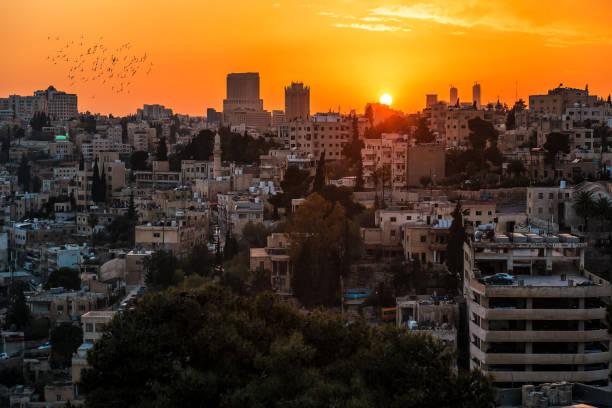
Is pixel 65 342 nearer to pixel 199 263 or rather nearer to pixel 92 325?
pixel 92 325

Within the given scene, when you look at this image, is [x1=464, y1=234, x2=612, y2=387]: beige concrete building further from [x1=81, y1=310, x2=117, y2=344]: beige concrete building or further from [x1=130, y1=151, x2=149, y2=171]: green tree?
[x1=130, y1=151, x2=149, y2=171]: green tree

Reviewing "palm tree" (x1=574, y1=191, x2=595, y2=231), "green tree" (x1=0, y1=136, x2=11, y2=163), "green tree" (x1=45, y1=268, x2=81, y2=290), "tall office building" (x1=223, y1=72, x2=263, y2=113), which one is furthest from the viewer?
"tall office building" (x1=223, y1=72, x2=263, y2=113)

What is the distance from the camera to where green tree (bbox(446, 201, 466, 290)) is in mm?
24078

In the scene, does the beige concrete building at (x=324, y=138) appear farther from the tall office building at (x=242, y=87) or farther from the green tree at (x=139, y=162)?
the tall office building at (x=242, y=87)

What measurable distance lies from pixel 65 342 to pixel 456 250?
11.3 meters

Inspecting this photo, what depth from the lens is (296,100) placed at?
83.9 m

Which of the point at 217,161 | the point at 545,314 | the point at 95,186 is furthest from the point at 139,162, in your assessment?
the point at 545,314

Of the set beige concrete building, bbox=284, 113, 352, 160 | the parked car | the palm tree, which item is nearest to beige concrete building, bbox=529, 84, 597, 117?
beige concrete building, bbox=284, 113, 352, 160

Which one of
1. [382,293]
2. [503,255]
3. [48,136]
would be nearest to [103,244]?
[382,293]

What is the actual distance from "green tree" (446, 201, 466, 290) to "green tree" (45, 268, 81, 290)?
15.4 m

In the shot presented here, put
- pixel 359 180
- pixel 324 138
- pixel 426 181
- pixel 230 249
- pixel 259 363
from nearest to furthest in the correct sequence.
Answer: pixel 259 363, pixel 230 249, pixel 426 181, pixel 359 180, pixel 324 138

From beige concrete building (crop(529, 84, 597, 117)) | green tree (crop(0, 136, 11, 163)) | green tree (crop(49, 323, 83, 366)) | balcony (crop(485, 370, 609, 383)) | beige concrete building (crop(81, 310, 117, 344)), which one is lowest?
green tree (crop(49, 323, 83, 366))

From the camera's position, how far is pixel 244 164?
147 feet

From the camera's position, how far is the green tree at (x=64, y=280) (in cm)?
3456
